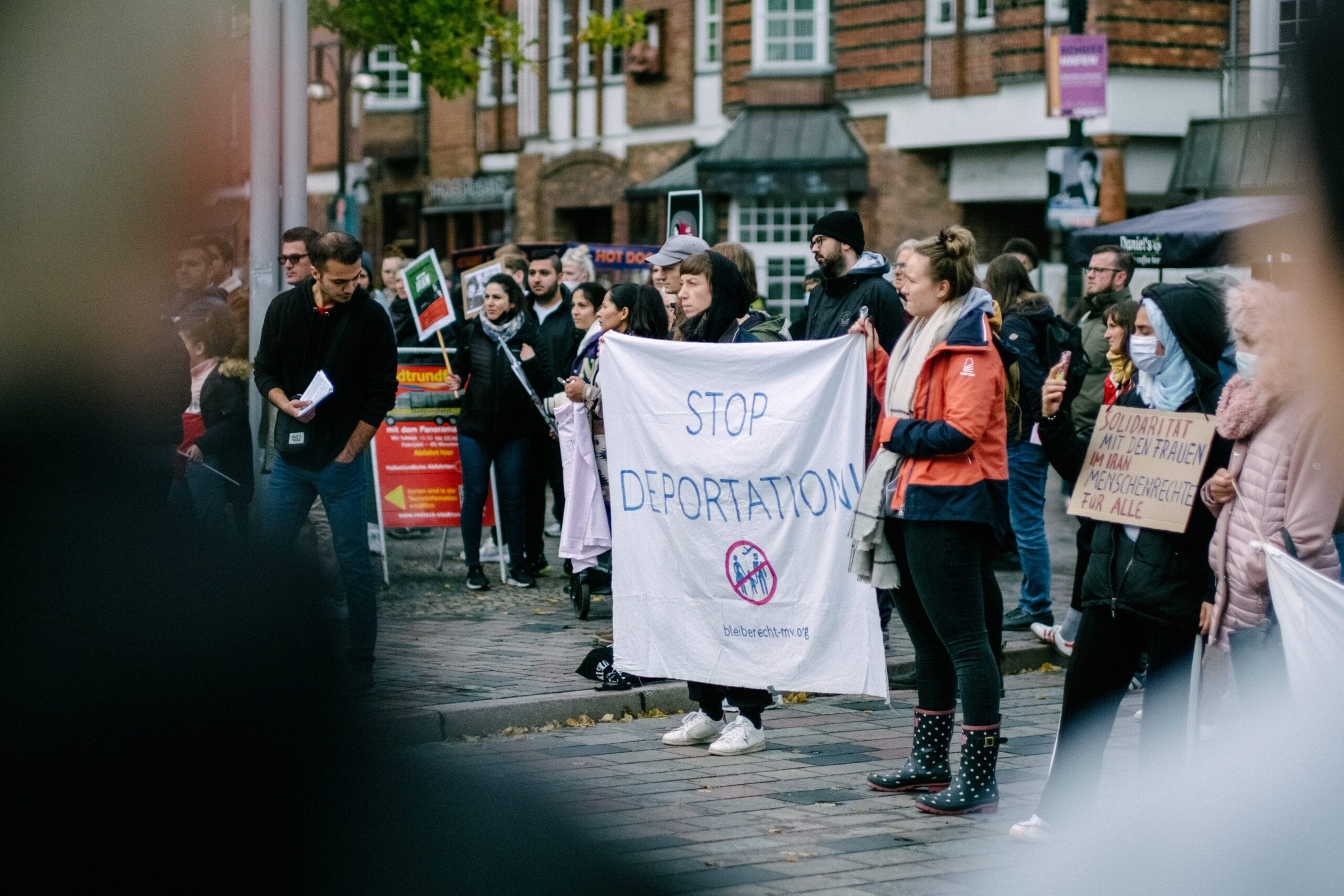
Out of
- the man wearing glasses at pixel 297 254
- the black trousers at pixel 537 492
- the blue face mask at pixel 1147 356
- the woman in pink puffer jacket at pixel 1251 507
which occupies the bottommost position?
the black trousers at pixel 537 492

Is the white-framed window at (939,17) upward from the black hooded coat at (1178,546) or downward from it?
upward

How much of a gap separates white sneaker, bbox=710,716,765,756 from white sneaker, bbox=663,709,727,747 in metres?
0.12

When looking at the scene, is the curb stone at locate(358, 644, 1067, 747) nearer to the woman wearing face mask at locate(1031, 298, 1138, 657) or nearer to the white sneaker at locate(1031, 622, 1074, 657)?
the white sneaker at locate(1031, 622, 1074, 657)

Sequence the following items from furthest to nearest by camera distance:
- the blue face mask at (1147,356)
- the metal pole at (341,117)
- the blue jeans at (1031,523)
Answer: the metal pole at (341,117) → the blue jeans at (1031,523) → the blue face mask at (1147,356)

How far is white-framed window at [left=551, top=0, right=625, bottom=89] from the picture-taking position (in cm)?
3259

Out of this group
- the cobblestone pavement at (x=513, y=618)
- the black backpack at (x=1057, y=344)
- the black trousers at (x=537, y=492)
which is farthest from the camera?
the black trousers at (x=537, y=492)

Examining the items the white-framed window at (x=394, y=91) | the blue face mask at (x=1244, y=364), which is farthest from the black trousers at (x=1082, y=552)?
the white-framed window at (x=394, y=91)

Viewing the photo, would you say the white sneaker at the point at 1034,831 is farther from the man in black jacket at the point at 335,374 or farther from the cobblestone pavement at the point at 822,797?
the man in black jacket at the point at 335,374

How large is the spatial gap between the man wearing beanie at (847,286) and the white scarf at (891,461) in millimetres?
1311

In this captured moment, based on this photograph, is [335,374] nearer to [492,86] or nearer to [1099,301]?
[1099,301]

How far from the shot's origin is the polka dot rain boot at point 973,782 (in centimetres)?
574

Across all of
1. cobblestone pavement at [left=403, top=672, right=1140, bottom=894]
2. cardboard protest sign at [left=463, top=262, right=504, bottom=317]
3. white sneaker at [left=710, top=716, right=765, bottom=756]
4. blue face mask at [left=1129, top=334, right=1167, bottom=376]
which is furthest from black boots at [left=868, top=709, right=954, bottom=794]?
cardboard protest sign at [left=463, top=262, right=504, bottom=317]

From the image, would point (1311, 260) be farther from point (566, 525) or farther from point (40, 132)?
point (566, 525)

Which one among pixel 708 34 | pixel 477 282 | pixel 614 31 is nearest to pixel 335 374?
pixel 477 282
